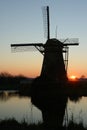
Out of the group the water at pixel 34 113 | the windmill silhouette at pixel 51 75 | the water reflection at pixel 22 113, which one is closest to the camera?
the water at pixel 34 113

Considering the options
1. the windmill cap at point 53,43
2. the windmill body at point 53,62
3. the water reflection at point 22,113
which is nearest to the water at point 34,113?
the water reflection at point 22,113

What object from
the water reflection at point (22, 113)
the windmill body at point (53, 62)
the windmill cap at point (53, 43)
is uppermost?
the windmill cap at point (53, 43)

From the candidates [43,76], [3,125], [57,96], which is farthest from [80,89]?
[3,125]

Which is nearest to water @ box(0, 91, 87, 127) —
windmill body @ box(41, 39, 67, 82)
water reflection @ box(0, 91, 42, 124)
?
water reflection @ box(0, 91, 42, 124)

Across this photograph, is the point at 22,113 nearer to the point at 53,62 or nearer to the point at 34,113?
the point at 34,113

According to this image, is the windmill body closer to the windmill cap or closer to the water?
the windmill cap

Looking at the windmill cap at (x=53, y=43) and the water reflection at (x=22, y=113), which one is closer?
the water reflection at (x=22, y=113)

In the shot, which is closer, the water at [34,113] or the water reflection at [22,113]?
the water at [34,113]

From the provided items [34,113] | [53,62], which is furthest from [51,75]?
[34,113]

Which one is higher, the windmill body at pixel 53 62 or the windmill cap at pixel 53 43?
the windmill cap at pixel 53 43

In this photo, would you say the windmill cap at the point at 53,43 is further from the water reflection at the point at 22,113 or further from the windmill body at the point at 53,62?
the water reflection at the point at 22,113

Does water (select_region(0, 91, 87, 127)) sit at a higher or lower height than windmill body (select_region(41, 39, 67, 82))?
lower

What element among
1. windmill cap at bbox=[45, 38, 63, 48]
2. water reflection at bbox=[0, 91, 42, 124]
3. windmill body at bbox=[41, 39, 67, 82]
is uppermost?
windmill cap at bbox=[45, 38, 63, 48]

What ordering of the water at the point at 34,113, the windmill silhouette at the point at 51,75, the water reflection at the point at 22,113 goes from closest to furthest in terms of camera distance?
the water at the point at 34,113 < the water reflection at the point at 22,113 < the windmill silhouette at the point at 51,75
